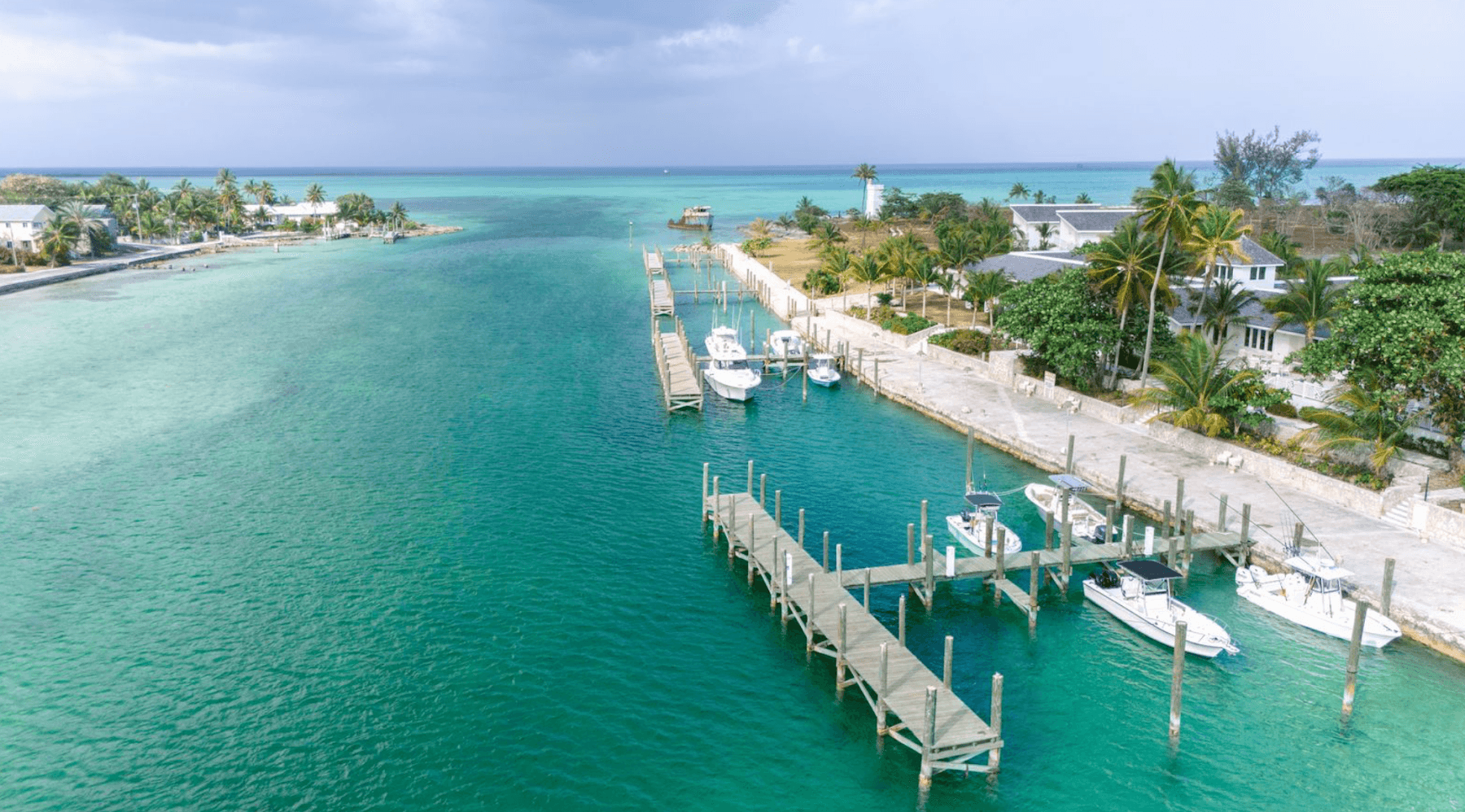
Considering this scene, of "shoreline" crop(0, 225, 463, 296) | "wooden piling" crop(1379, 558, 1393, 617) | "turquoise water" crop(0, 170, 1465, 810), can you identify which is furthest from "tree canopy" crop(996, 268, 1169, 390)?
"shoreline" crop(0, 225, 463, 296)

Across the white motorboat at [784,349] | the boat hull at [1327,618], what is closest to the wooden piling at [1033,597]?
the boat hull at [1327,618]

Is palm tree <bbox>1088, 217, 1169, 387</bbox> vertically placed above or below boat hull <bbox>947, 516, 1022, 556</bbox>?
above

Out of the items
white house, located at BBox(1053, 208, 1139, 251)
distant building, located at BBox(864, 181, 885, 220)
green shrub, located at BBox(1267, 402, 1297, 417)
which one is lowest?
green shrub, located at BBox(1267, 402, 1297, 417)

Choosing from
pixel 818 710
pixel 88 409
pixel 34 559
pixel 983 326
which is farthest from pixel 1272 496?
pixel 88 409

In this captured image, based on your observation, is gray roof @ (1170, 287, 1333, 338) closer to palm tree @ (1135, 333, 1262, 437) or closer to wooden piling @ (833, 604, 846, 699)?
palm tree @ (1135, 333, 1262, 437)

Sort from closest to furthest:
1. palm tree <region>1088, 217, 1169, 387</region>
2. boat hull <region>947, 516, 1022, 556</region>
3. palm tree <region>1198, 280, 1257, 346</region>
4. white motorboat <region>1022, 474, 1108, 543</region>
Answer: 1. boat hull <region>947, 516, 1022, 556</region>
2. white motorboat <region>1022, 474, 1108, 543</region>
3. palm tree <region>1088, 217, 1169, 387</region>
4. palm tree <region>1198, 280, 1257, 346</region>

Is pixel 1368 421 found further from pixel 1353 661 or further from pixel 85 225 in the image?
pixel 85 225
